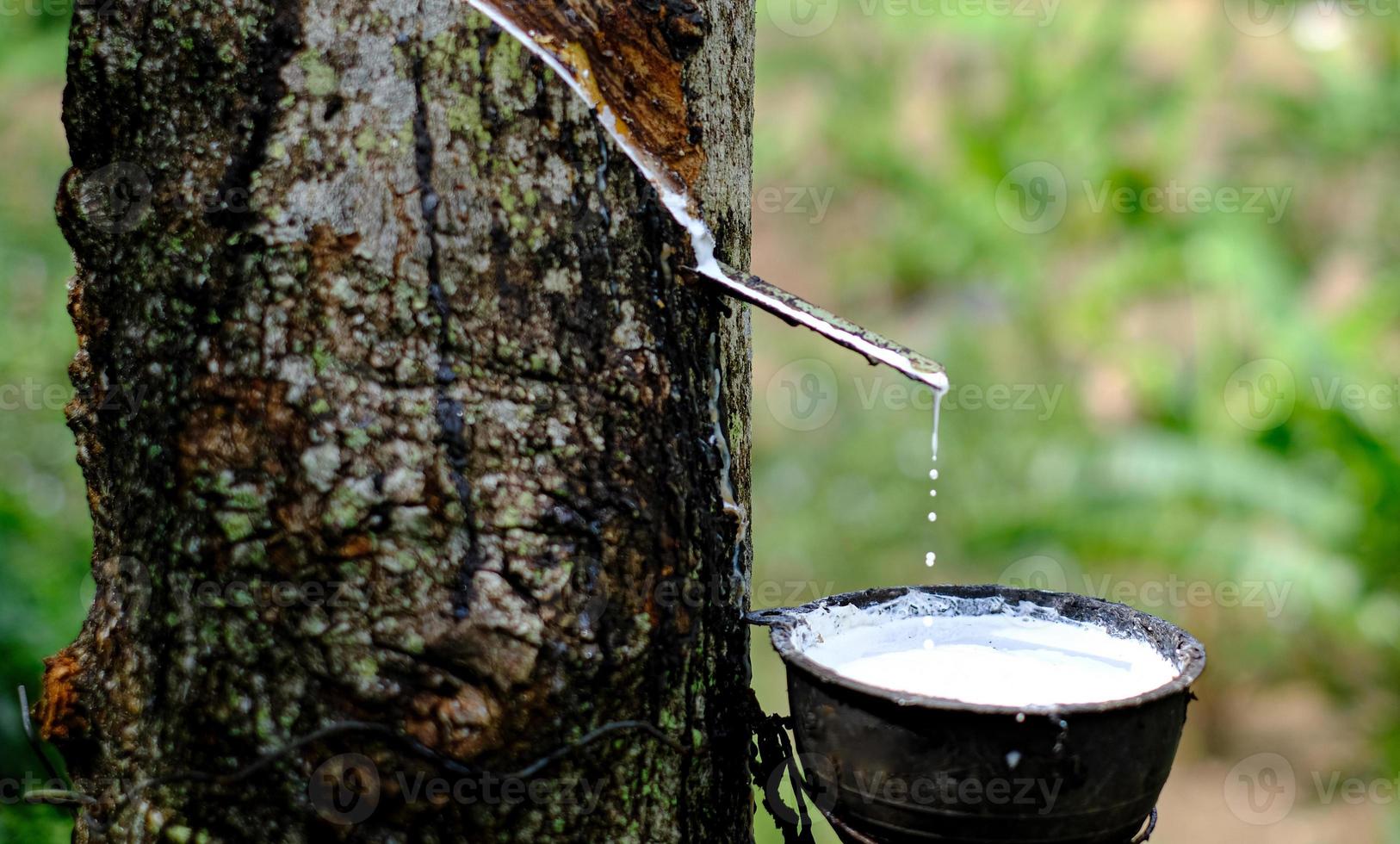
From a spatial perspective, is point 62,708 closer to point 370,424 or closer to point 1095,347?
point 370,424

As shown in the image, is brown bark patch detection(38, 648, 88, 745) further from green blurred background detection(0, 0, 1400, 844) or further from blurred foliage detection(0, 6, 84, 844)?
green blurred background detection(0, 0, 1400, 844)

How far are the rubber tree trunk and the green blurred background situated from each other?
173 centimetres

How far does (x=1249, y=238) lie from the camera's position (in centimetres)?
539

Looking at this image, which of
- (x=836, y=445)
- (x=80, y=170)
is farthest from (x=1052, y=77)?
(x=80, y=170)

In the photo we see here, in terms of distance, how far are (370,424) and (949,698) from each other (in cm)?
80

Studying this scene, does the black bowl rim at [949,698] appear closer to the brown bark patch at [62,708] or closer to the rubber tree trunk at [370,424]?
the rubber tree trunk at [370,424]

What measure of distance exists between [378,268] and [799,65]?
680cm

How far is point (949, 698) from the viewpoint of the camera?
4.66 feet

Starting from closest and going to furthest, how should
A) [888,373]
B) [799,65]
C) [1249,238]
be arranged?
[1249,238]
[888,373]
[799,65]

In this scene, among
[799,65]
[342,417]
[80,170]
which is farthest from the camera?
[799,65]

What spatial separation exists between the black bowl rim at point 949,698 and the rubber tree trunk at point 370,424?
186 mm

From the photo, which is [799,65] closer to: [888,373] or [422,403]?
[888,373]

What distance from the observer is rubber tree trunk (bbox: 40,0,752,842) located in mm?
1379

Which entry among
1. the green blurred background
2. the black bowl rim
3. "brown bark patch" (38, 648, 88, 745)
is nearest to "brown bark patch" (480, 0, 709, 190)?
the black bowl rim
